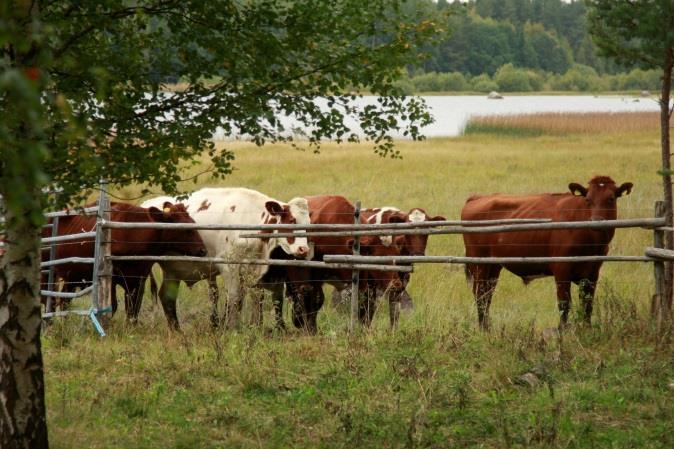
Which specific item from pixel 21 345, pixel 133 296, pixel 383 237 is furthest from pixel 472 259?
pixel 21 345

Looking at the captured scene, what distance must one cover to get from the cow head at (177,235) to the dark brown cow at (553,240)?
126 inches

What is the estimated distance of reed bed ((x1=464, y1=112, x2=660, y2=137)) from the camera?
42.8m

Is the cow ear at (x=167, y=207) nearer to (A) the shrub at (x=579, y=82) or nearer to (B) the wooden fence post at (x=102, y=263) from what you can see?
(B) the wooden fence post at (x=102, y=263)

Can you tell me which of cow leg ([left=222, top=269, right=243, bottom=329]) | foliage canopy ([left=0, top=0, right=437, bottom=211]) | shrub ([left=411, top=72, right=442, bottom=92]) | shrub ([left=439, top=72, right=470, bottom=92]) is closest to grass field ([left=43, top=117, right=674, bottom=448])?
cow leg ([left=222, top=269, right=243, bottom=329])

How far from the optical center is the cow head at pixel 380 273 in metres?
11.8

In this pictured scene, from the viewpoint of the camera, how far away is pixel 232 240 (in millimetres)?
12156

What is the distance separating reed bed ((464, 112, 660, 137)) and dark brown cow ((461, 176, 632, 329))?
30.2 meters

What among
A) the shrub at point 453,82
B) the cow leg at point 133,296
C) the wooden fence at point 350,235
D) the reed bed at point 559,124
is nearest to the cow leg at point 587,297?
the wooden fence at point 350,235

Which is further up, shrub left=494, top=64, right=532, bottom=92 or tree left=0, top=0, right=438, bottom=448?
shrub left=494, top=64, right=532, bottom=92

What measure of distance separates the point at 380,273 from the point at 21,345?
6.66 m

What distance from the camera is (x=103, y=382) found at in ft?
26.4

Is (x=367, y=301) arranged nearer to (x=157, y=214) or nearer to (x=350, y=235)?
(x=350, y=235)

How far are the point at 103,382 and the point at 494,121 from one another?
38.3 metres

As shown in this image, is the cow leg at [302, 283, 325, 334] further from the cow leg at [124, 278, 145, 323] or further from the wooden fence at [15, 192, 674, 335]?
the cow leg at [124, 278, 145, 323]
